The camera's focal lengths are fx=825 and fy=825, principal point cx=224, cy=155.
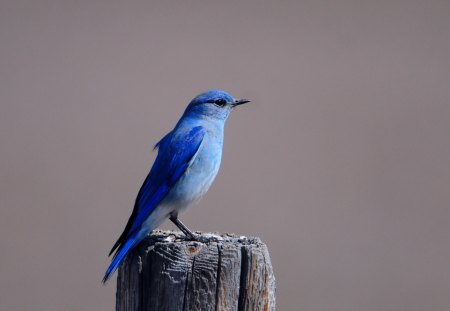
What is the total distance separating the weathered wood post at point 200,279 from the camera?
13.3 ft

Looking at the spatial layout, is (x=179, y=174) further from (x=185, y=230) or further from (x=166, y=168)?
(x=185, y=230)

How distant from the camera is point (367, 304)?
10844 millimetres

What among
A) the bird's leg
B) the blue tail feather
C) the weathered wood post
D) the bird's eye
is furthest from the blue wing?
the weathered wood post

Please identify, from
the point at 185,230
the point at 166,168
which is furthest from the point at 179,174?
the point at 185,230

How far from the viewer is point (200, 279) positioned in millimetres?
4078

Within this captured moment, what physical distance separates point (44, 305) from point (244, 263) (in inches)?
264

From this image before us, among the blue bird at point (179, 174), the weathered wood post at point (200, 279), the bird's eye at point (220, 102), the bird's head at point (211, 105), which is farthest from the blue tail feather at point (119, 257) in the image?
the bird's eye at point (220, 102)

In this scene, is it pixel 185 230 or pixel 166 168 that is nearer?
pixel 185 230

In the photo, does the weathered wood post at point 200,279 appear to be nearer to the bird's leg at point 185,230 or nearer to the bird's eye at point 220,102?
the bird's leg at point 185,230

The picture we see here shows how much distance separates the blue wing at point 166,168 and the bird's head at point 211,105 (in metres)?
0.39

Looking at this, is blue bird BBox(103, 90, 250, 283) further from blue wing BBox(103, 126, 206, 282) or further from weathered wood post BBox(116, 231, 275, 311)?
weathered wood post BBox(116, 231, 275, 311)

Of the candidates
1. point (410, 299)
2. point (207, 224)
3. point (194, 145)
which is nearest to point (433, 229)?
point (410, 299)

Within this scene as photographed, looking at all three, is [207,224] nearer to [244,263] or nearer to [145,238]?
[145,238]

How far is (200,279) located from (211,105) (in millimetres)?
2531
